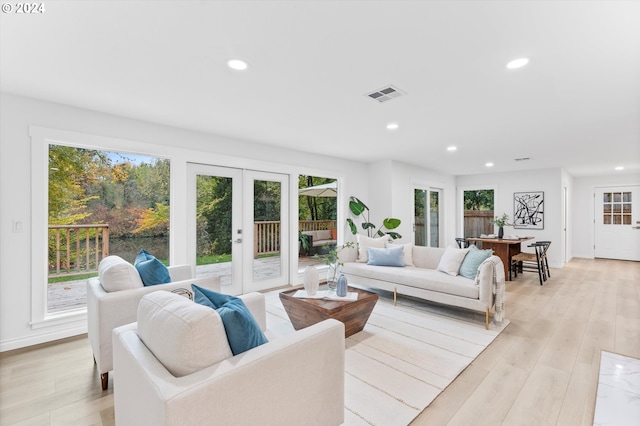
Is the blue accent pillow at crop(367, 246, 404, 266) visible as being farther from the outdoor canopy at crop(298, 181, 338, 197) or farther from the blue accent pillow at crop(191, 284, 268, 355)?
the blue accent pillow at crop(191, 284, 268, 355)

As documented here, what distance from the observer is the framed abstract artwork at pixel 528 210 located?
7410 mm

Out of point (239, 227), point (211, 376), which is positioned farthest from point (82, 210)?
point (211, 376)

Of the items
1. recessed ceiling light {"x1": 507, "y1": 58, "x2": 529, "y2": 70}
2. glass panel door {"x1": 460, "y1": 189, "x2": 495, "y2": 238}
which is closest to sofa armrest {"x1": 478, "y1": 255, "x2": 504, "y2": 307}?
recessed ceiling light {"x1": 507, "y1": 58, "x2": 529, "y2": 70}

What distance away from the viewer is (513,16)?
1.76 metres

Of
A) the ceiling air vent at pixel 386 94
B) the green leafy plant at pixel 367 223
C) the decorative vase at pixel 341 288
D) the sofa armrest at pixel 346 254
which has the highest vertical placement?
the ceiling air vent at pixel 386 94

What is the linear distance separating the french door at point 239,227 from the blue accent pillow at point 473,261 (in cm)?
281

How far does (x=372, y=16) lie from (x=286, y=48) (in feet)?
2.10

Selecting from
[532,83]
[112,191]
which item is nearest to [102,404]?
[112,191]

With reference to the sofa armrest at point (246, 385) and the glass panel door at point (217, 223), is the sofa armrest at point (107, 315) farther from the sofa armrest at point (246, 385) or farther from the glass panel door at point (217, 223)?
the glass panel door at point (217, 223)

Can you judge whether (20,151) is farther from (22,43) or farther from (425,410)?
(425,410)

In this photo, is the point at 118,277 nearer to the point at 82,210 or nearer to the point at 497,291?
the point at 82,210

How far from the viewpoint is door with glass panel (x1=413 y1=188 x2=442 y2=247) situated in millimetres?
7340

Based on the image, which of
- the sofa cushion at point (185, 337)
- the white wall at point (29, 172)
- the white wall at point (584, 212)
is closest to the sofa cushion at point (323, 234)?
the white wall at point (29, 172)

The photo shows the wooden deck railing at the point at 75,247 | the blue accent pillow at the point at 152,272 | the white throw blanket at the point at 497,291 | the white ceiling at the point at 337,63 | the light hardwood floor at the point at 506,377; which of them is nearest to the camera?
the white ceiling at the point at 337,63
